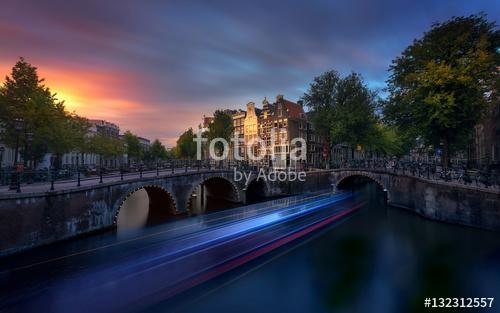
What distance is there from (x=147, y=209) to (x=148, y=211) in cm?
117

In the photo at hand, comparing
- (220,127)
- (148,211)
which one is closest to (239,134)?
(220,127)

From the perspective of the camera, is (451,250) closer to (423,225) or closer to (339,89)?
(423,225)

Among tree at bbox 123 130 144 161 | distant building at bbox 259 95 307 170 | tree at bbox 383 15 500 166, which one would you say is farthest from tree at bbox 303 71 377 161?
tree at bbox 123 130 144 161

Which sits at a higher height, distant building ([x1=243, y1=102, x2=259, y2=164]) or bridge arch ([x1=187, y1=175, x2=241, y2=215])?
distant building ([x1=243, y1=102, x2=259, y2=164])

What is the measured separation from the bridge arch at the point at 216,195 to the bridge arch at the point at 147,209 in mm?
3058

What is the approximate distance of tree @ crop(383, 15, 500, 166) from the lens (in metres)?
22.2

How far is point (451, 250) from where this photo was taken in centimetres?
1576

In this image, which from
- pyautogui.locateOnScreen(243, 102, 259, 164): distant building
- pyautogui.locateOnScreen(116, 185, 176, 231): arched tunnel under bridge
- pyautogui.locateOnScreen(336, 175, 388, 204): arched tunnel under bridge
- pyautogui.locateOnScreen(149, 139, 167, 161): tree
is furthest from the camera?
pyautogui.locateOnScreen(149, 139, 167, 161): tree

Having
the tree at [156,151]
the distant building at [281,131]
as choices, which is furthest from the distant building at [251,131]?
the tree at [156,151]

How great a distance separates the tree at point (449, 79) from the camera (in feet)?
73.0

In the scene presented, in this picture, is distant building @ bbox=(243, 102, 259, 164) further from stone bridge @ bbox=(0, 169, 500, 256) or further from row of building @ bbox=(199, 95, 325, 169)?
stone bridge @ bbox=(0, 169, 500, 256)

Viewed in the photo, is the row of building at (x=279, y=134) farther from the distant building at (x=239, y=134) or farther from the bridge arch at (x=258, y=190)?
the bridge arch at (x=258, y=190)

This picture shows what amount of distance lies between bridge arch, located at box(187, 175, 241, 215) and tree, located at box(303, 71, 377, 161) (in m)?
18.2

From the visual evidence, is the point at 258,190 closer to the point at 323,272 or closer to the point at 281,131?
the point at 281,131
